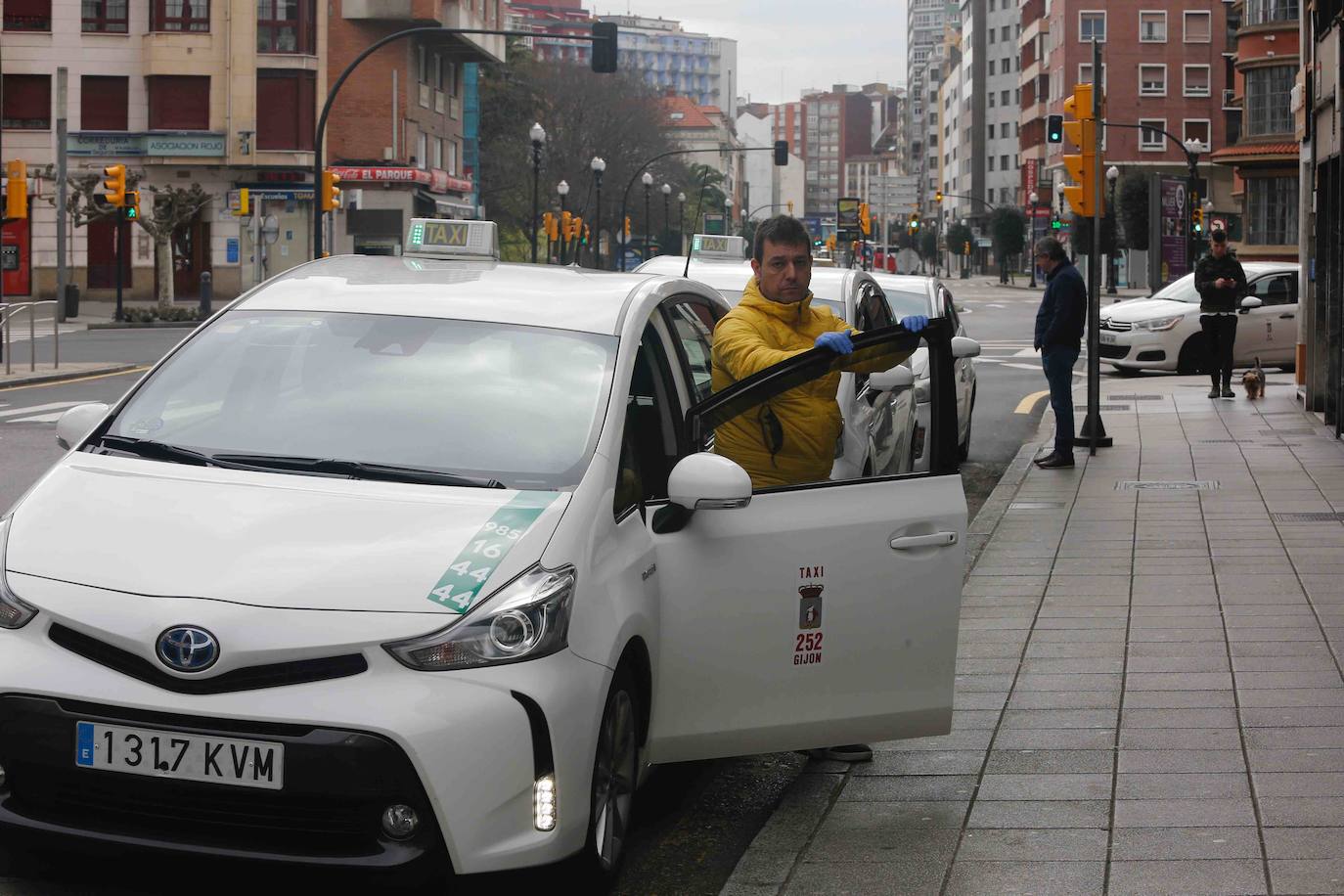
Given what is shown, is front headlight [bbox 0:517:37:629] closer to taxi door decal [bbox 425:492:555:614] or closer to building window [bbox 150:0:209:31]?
taxi door decal [bbox 425:492:555:614]

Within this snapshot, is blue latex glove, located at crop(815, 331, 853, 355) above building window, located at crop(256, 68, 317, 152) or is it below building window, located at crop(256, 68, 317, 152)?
below

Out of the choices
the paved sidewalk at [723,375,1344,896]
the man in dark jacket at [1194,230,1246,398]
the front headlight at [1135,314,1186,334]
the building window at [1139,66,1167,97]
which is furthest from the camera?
the building window at [1139,66,1167,97]

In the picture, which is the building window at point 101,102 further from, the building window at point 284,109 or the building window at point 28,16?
the building window at point 284,109

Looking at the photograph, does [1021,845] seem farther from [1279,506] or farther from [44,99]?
[44,99]

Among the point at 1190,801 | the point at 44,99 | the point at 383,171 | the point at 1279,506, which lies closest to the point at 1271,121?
the point at 383,171

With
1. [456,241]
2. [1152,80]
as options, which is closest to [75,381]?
[456,241]

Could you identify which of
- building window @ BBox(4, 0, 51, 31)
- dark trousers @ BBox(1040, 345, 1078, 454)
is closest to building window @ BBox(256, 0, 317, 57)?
building window @ BBox(4, 0, 51, 31)

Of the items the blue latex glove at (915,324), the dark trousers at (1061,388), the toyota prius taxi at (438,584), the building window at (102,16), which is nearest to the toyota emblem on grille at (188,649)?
the toyota prius taxi at (438,584)

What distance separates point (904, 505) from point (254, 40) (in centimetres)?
5918

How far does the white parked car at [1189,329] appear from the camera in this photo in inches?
1046

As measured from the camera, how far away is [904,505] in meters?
5.20

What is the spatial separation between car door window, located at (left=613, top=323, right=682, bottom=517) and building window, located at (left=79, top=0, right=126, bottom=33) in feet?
194

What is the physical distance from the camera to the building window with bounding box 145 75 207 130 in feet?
198

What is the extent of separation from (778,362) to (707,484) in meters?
0.85
